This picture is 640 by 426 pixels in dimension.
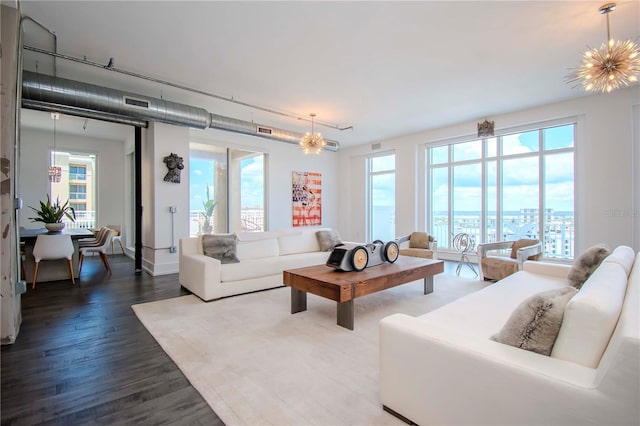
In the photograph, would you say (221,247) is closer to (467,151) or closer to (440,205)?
(440,205)

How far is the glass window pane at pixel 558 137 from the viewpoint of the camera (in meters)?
5.50

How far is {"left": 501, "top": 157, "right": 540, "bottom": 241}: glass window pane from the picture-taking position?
19.5 ft

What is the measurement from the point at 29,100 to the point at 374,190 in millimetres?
7387

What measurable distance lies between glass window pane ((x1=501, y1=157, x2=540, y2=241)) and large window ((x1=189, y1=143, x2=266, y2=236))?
5.52 m

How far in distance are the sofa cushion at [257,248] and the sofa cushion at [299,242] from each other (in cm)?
15

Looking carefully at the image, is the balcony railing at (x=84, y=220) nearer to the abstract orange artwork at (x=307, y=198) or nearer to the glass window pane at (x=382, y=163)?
the abstract orange artwork at (x=307, y=198)

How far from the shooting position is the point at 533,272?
349 centimetres

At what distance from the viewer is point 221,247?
4.36 m

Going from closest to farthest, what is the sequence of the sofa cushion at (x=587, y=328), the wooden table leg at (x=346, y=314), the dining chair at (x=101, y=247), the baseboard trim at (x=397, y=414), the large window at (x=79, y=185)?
the sofa cushion at (x=587, y=328) → the baseboard trim at (x=397, y=414) → the wooden table leg at (x=346, y=314) → the dining chair at (x=101, y=247) → the large window at (x=79, y=185)

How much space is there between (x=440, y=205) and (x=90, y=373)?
712 cm

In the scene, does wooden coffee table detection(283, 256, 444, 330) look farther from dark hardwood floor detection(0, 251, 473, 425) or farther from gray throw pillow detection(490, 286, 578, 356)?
gray throw pillow detection(490, 286, 578, 356)

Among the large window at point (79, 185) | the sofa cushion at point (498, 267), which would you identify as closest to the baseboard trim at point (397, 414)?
the sofa cushion at point (498, 267)

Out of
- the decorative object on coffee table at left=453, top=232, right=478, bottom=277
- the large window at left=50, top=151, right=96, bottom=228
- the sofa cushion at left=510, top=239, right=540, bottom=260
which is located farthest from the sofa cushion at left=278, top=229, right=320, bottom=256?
the large window at left=50, top=151, right=96, bottom=228

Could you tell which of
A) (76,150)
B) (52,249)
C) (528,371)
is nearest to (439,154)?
(528,371)
